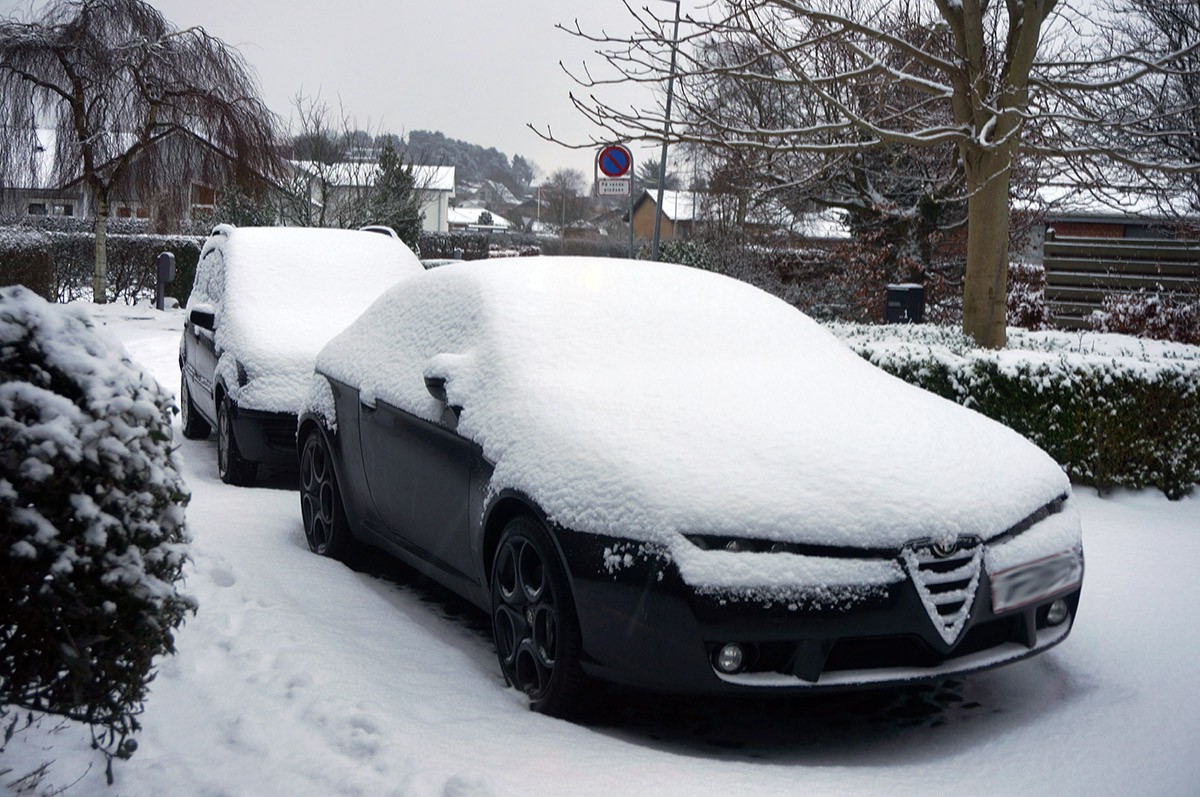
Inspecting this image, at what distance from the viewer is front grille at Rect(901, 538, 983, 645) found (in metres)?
3.66

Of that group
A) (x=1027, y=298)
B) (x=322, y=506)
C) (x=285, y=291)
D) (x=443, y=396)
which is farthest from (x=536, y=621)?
(x=1027, y=298)

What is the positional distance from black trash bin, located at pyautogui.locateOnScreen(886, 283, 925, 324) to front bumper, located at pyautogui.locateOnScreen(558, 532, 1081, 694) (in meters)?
10.6

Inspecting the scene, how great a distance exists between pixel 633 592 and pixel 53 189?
24.9 meters

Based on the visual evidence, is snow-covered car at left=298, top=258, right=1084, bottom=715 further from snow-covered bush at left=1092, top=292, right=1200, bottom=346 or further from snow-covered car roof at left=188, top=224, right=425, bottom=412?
snow-covered bush at left=1092, top=292, right=1200, bottom=346

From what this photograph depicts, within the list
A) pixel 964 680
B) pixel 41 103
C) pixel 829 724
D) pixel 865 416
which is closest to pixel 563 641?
pixel 829 724

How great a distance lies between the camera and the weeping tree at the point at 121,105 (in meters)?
23.8

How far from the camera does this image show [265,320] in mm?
8398

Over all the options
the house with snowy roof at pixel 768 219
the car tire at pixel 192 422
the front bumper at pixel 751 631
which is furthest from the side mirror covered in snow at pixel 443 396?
the house with snowy roof at pixel 768 219

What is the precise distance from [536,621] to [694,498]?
766 mm

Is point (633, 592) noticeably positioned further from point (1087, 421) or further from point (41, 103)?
point (41, 103)

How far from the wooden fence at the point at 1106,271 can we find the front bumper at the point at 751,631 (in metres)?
15.3

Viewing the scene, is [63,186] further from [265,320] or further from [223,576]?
[223,576]

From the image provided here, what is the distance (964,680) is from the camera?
4645mm

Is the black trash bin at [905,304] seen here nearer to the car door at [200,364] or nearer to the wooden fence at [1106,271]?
the wooden fence at [1106,271]
